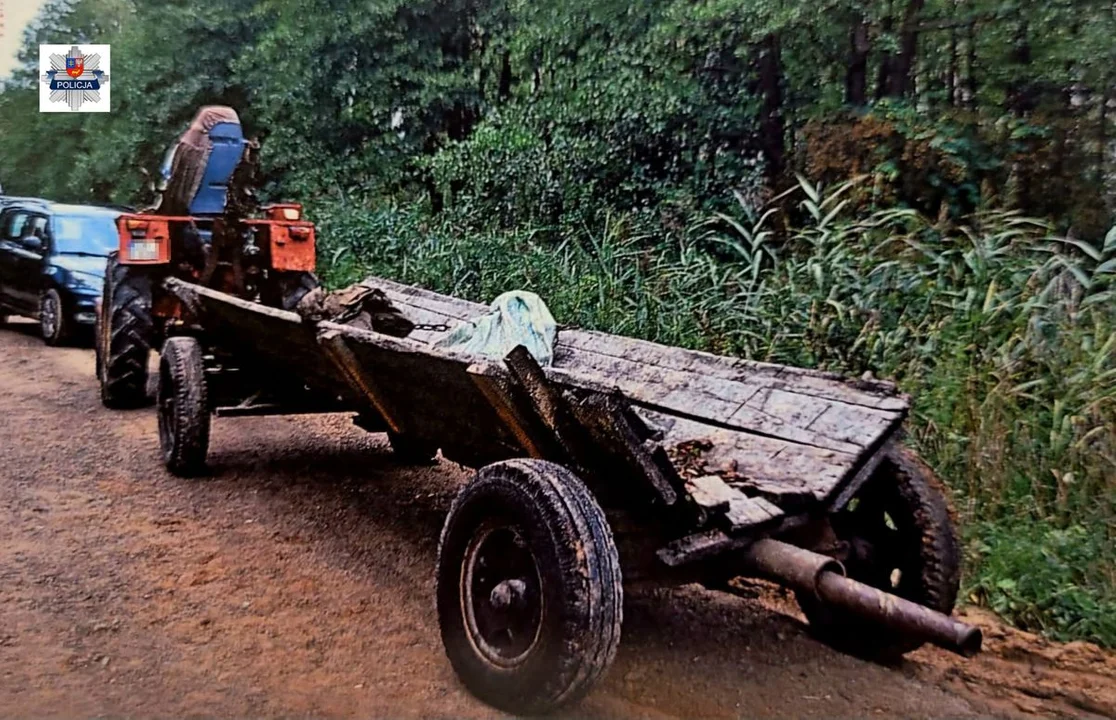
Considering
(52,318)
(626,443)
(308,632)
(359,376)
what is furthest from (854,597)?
(52,318)

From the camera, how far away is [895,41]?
203 inches

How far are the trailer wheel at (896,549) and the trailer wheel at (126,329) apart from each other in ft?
14.8

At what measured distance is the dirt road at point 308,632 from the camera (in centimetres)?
282

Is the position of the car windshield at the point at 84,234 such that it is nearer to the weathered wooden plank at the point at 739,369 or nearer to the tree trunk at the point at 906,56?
the weathered wooden plank at the point at 739,369

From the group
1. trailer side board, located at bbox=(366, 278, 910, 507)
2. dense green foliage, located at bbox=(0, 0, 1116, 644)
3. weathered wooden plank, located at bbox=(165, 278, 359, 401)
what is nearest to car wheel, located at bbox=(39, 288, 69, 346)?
dense green foliage, located at bbox=(0, 0, 1116, 644)

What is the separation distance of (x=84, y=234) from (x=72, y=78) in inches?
205

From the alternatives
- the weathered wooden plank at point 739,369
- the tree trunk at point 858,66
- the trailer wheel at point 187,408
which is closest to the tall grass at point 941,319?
the tree trunk at point 858,66

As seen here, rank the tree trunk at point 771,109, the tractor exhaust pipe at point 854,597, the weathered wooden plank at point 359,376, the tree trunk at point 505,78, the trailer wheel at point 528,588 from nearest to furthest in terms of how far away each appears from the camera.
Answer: the tractor exhaust pipe at point 854,597 < the trailer wheel at point 528,588 < the weathered wooden plank at point 359,376 < the tree trunk at point 771,109 < the tree trunk at point 505,78

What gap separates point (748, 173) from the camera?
6602 mm

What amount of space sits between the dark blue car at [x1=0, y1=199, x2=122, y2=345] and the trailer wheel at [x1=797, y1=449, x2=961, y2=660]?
22.2ft

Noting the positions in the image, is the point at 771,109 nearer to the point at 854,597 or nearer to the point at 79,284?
the point at 854,597

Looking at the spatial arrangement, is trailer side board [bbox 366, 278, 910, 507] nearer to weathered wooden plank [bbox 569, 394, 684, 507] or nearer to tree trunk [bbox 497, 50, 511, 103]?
weathered wooden plank [bbox 569, 394, 684, 507]

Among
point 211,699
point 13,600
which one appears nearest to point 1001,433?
point 211,699

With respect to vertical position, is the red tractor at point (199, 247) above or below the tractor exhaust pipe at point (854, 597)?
above
